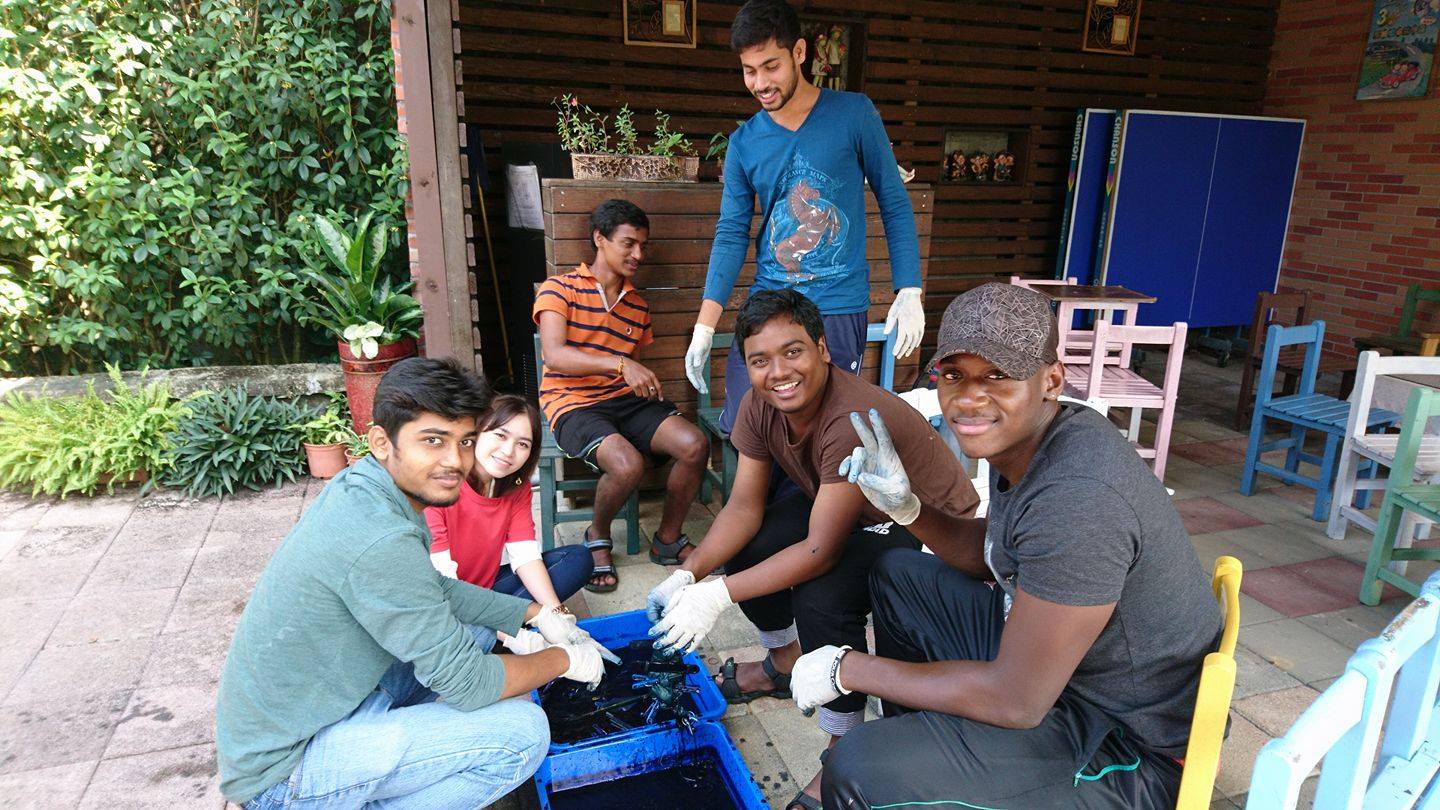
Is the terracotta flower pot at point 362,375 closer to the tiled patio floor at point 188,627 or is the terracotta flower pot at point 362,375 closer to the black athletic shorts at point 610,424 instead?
the tiled patio floor at point 188,627

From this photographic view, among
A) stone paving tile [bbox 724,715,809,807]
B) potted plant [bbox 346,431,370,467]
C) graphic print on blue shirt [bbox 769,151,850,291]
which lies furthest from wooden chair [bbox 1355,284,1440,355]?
potted plant [bbox 346,431,370,467]

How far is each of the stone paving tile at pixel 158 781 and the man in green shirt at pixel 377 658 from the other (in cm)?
67

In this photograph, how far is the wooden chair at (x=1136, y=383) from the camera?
153 inches

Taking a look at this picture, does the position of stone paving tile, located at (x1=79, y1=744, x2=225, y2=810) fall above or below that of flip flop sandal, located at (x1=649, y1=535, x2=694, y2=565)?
below

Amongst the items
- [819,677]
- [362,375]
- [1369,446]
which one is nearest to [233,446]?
[362,375]

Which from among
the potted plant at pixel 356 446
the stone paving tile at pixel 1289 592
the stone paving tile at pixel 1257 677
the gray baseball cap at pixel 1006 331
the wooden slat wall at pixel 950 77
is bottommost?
the stone paving tile at pixel 1257 677

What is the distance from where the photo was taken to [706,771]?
2.04 metres

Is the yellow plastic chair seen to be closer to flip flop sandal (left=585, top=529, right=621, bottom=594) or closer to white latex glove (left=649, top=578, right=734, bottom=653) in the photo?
white latex glove (left=649, top=578, right=734, bottom=653)

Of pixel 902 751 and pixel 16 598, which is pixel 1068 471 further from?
pixel 16 598

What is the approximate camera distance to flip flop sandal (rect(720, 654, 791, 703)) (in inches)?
94.0

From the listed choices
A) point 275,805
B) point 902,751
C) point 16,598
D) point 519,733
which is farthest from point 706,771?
point 16,598

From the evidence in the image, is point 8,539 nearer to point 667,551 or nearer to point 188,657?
point 188,657

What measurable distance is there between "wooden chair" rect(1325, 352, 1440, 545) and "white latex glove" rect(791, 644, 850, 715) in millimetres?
2644

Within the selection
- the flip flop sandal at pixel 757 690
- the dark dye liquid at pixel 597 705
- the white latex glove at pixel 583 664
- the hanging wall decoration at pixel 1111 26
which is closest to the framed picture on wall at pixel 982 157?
the hanging wall decoration at pixel 1111 26
